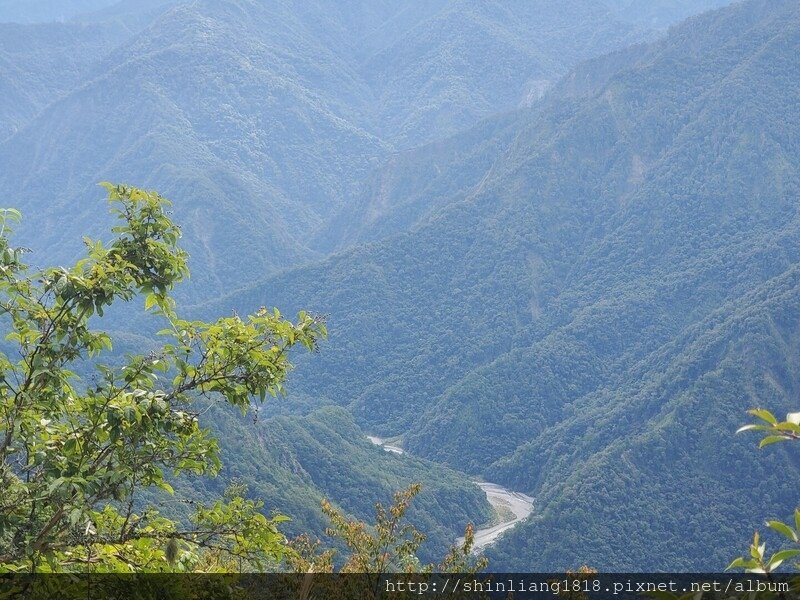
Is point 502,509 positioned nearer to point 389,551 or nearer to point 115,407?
point 389,551

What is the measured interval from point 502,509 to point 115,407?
105 meters

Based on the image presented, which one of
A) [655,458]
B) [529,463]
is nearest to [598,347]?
[529,463]

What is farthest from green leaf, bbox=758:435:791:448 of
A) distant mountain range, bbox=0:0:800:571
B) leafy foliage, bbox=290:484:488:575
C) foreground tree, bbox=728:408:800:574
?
distant mountain range, bbox=0:0:800:571

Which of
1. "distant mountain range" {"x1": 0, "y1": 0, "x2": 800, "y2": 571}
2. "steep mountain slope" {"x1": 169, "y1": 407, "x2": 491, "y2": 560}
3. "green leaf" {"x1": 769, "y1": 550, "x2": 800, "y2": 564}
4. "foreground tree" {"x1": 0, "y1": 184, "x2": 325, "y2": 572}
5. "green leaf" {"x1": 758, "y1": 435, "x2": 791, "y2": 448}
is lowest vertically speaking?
"green leaf" {"x1": 769, "y1": 550, "x2": 800, "y2": 564}

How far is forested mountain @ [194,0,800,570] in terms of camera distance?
98425mm

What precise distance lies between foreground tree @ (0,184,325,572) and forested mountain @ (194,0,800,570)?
263 ft

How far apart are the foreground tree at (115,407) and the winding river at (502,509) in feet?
267

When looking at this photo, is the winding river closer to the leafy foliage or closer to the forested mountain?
the forested mountain

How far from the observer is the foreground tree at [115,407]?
8664 millimetres

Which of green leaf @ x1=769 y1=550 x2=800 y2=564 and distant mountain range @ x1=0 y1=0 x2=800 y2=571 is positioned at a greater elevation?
distant mountain range @ x1=0 y1=0 x2=800 y2=571

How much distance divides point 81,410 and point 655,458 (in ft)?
322

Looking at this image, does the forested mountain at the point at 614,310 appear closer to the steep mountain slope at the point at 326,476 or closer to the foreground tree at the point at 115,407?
the steep mountain slope at the point at 326,476

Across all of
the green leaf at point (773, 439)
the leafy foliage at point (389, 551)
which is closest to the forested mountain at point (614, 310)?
the leafy foliage at point (389, 551)

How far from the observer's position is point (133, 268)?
9.44 meters
